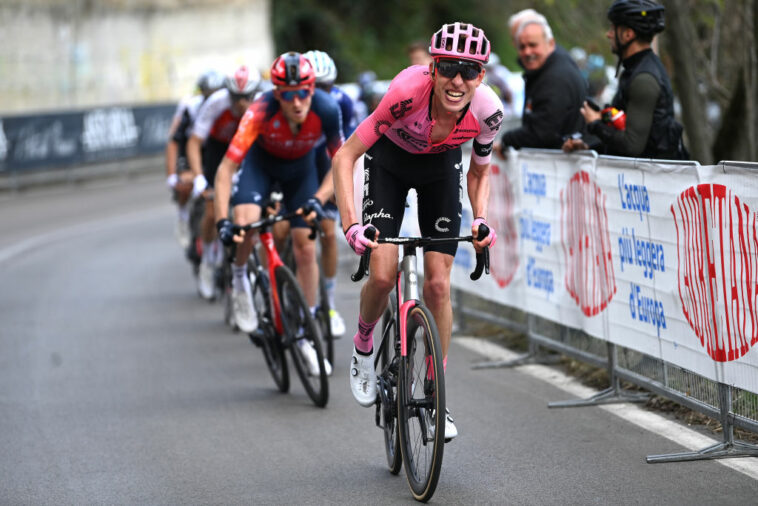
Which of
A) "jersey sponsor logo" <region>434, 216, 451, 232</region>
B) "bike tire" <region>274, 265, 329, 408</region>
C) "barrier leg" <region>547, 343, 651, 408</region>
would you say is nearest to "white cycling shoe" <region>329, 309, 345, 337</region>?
"bike tire" <region>274, 265, 329, 408</region>

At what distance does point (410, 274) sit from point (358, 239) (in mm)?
448

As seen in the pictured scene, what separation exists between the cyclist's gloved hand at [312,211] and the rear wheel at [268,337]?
27.5 inches

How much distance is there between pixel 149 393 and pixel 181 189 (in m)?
4.96

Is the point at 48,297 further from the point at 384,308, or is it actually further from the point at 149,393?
the point at 384,308

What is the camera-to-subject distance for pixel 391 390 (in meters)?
6.29

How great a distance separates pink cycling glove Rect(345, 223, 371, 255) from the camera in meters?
5.74

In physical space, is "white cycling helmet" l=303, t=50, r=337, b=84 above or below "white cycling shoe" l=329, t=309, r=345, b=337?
above

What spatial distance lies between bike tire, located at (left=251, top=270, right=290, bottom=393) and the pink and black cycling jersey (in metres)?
2.57

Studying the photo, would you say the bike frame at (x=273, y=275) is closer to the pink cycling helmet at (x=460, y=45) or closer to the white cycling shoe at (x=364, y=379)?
the white cycling shoe at (x=364, y=379)

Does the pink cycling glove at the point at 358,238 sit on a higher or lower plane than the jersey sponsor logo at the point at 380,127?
lower

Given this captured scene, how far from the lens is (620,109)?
26.3ft

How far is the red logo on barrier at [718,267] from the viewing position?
19.8 feet

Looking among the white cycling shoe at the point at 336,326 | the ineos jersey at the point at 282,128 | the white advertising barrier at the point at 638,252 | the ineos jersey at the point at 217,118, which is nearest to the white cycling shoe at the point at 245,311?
the white cycling shoe at the point at 336,326

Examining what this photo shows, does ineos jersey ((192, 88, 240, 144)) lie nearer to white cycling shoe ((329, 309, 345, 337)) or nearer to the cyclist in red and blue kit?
the cyclist in red and blue kit
